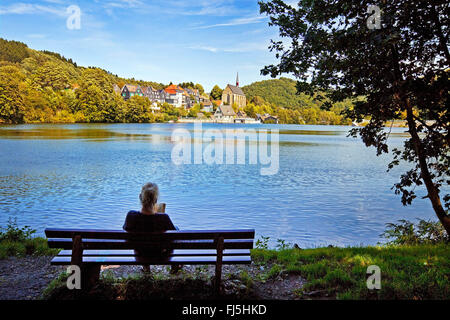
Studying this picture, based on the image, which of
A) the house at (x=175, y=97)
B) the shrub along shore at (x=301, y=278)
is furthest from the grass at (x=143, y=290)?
the house at (x=175, y=97)

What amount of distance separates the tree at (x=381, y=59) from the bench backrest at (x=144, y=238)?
2.68 metres

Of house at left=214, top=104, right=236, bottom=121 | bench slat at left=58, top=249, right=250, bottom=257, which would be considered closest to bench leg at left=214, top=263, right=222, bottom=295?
bench slat at left=58, top=249, right=250, bottom=257

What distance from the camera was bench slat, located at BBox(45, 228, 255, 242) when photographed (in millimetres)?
3857

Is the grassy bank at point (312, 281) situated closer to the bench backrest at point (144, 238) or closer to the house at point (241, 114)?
the bench backrest at point (144, 238)

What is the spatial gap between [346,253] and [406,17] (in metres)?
3.64

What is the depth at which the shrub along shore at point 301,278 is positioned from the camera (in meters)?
4.08

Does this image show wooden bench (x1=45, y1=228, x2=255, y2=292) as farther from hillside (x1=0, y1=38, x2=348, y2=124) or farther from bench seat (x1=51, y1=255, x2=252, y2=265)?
hillside (x1=0, y1=38, x2=348, y2=124)

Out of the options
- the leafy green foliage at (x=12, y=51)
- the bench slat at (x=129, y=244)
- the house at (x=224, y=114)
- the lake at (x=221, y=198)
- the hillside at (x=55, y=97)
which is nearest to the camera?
the bench slat at (x=129, y=244)

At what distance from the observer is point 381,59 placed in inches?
187

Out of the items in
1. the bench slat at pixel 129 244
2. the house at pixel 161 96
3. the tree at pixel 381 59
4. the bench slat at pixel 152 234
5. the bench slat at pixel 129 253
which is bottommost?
the bench slat at pixel 129 253

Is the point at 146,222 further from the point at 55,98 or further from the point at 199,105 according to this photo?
the point at 199,105

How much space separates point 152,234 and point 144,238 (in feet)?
0.35

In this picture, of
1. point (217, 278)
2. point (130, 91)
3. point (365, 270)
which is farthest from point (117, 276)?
point (130, 91)

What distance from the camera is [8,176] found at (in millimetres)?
17172
